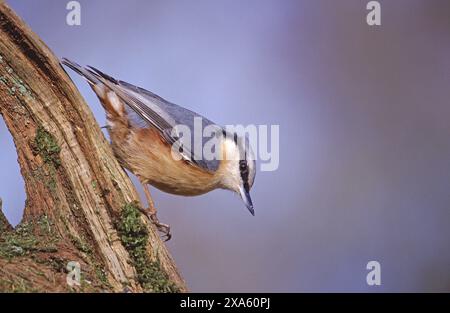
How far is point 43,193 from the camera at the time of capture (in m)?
3.07

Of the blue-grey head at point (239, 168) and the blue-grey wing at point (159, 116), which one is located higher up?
the blue-grey wing at point (159, 116)

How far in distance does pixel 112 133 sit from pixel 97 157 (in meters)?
0.63

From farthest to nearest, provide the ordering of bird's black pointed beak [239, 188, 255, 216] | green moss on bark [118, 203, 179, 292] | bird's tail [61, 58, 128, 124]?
bird's black pointed beak [239, 188, 255, 216]
bird's tail [61, 58, 128, 124]
green moss on bark [118, 203, 179, 292]

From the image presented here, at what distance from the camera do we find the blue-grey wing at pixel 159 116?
3631mm

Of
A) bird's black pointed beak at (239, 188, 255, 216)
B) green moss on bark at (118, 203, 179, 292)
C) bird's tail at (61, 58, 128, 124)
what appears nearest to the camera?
green moss on bark at (118, 203, 179, 292)

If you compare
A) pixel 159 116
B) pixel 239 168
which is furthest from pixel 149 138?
pixel 239 168

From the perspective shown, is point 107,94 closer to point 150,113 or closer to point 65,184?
point 150,113

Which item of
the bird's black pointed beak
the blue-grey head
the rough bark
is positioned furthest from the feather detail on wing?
the rough bark

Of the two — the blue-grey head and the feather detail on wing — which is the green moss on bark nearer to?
the feather detail on wing

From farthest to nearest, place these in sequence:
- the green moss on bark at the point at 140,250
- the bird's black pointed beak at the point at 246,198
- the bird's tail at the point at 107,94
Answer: the bird's black pointed beak at the point at 246,198
the bird's tail at the point at 107,94
the green moss on bark at the point at 140,250

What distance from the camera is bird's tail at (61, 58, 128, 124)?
11.8 feet

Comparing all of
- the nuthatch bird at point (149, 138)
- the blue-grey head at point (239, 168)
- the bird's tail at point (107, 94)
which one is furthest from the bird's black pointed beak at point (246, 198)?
the bird's tail at point (107, 94)

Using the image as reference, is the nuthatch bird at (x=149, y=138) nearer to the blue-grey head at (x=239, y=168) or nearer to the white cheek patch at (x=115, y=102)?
the white cheek patch at (x=115, y=102)

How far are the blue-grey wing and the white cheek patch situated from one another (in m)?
0.03
